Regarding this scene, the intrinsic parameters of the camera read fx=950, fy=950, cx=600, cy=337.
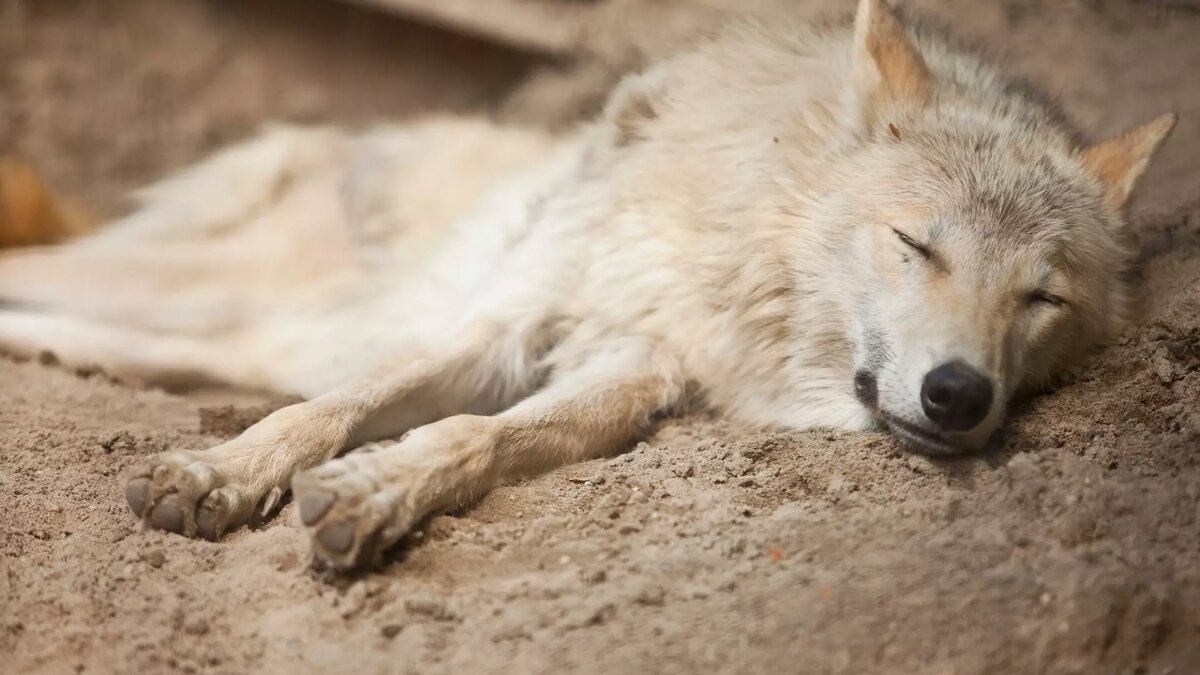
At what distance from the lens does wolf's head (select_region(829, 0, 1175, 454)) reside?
2.17 meters

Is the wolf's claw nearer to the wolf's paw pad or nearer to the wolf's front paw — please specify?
the wolf's front paw

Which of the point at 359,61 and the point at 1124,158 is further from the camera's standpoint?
the point at 359,61

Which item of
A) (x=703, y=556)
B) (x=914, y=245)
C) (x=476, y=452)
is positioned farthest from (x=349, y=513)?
(x=914, y=245)

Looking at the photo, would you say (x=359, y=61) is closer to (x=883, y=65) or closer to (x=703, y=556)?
(x=883, y=65)

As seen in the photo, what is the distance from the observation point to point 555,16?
13.7 ft

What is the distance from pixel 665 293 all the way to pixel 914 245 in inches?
28.0

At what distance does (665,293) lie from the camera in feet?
8.96

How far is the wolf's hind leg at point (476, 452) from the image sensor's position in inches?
74.2

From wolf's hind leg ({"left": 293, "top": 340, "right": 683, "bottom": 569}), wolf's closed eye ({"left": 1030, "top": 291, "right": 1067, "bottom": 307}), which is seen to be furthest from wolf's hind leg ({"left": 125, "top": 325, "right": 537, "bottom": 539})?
wolf's closed eye ({"left": 1030, "top": 291, "right": 1067, "bottom": 307})

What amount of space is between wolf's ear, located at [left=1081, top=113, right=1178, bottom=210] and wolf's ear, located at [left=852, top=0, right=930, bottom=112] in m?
0.53

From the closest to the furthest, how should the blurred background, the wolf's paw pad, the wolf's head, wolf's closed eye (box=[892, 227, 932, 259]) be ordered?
the wolf's paw pad < the wolf's head < wolf's closed eye (box=[892, 227, 932, 259]) < the blurred background

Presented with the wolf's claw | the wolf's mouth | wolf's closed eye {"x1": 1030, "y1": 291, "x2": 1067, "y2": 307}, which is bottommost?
the wolf's claw

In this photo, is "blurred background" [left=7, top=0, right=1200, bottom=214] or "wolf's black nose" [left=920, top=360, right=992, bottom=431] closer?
"wolf's black nose" [left=920, top=360, right=992, bottom=431]

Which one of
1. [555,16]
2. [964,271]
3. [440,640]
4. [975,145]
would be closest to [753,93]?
[975,145]
